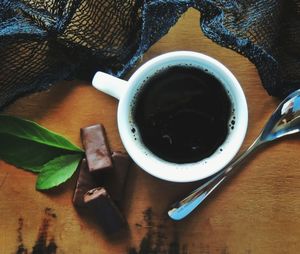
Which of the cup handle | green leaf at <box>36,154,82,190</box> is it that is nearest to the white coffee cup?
the cup handle

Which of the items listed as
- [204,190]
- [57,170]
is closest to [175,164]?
[204,190]

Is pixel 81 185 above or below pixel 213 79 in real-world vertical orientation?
below

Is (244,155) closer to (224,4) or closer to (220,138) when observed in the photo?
(220,138)

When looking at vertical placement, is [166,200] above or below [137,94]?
below

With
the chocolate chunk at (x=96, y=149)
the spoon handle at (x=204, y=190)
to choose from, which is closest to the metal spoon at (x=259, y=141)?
the spoon handle at (x=204, y=190)

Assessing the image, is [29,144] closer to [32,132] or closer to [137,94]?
[32,132]

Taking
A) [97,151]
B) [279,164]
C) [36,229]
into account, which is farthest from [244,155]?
[36,229]
